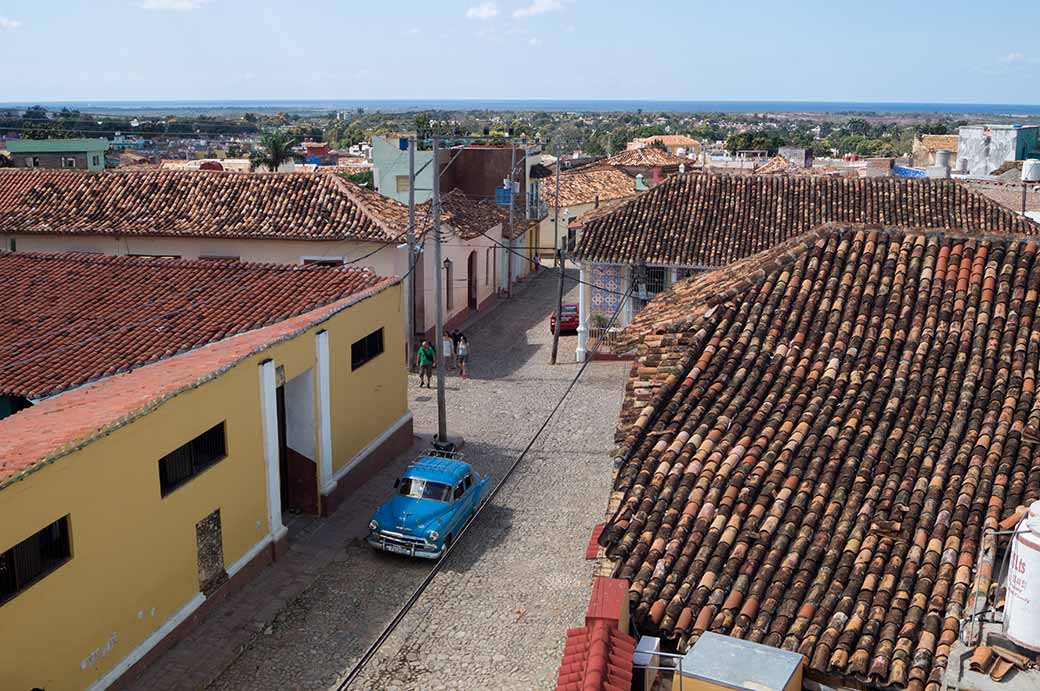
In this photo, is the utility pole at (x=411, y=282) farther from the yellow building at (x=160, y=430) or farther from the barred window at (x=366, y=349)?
the barred window at (x=366, y=349)

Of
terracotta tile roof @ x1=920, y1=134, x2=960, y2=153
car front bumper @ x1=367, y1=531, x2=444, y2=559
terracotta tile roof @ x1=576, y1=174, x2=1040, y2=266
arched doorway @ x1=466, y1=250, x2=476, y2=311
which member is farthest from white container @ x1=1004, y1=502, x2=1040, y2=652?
terracotta tile roof @ x1=920, y1=134, x2=960, y2=153

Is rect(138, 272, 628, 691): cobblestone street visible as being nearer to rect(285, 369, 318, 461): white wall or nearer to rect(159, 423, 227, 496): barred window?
rect(285, 369, 318, 461): white wall

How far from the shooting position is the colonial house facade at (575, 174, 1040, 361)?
25.4 metres

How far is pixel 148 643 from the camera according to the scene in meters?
12.0

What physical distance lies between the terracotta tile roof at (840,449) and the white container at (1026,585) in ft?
2.31

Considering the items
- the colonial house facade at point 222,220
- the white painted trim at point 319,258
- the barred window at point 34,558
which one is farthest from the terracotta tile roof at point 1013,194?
the barred window at point 34,558

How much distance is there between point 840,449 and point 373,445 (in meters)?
11.8

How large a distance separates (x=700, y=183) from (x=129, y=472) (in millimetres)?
20277

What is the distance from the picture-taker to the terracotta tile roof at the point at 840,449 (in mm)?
7547

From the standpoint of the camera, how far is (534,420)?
22594 millimetres

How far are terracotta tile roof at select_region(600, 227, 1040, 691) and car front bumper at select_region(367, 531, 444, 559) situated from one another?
6.09 m

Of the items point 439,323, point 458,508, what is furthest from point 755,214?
point 458,508

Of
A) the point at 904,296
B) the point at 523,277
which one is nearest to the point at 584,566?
the point at 904,296

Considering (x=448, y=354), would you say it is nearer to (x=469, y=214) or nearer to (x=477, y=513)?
(x=469, y=214)
